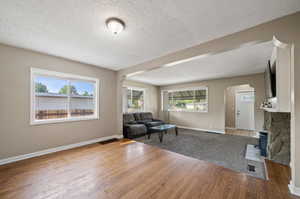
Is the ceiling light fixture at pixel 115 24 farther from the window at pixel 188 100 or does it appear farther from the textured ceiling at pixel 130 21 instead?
the window at pixel 188 100

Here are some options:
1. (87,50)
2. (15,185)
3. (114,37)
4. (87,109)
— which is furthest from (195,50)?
(15,185)

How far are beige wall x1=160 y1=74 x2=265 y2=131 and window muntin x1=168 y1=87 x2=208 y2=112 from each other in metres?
0.24

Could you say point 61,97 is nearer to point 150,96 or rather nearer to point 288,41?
point 150,96

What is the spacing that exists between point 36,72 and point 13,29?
1148 mm

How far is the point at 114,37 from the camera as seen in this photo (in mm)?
2389

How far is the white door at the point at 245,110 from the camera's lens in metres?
6.20

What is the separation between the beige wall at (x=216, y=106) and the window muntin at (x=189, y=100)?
0.24 m

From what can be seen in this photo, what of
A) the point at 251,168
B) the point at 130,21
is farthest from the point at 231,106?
the point at 130,21

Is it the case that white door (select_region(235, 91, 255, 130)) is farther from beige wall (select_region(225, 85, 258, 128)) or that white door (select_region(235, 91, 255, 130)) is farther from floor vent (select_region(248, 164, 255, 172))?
floor vent (select_region(248, 164, 255, 172))

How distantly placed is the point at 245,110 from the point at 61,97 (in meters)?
8.04

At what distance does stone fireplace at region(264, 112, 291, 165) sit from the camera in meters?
2.54

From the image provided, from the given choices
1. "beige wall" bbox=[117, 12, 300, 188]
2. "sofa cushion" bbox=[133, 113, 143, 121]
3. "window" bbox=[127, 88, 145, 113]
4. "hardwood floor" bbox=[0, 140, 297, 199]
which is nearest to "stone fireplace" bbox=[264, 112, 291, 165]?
"hardwood floor" bbox=[0, 140, 297, 199]

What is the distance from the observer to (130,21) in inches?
75.4

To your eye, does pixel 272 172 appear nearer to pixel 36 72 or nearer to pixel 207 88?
pixel 207 88
